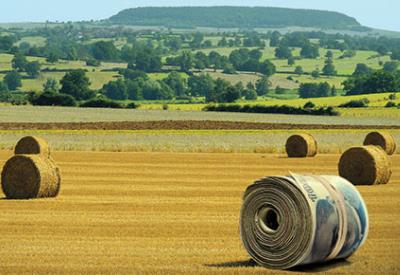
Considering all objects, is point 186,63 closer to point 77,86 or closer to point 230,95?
point 77,86

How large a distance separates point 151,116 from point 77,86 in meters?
37.3

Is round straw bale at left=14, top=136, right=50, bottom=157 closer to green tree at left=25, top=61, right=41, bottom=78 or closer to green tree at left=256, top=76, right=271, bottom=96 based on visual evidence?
green tree at left=256, top=76, right=271, bottom=96

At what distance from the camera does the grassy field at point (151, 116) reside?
70562mm

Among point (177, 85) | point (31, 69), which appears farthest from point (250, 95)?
point (31, 69)

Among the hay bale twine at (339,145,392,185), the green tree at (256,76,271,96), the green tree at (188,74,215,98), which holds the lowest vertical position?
the green tree at (256,76,271,96)

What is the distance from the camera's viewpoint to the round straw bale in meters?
35.1

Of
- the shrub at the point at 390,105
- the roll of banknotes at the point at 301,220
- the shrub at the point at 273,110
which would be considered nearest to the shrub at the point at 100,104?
the shrub at the point at 273,110

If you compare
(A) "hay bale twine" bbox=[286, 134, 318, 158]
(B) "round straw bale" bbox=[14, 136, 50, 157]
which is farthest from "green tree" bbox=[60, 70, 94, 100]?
(B) "round straw bale" bbox=[14, 136, 50, 157]

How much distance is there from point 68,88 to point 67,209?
89144mm

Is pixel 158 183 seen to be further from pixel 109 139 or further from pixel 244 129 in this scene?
pixel 244 129

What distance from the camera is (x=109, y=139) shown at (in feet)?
167

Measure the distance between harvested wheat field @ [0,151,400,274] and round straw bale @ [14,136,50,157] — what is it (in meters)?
1.10

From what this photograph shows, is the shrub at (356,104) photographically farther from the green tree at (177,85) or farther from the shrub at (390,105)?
the green tree at (177,85)

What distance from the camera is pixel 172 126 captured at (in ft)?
210
